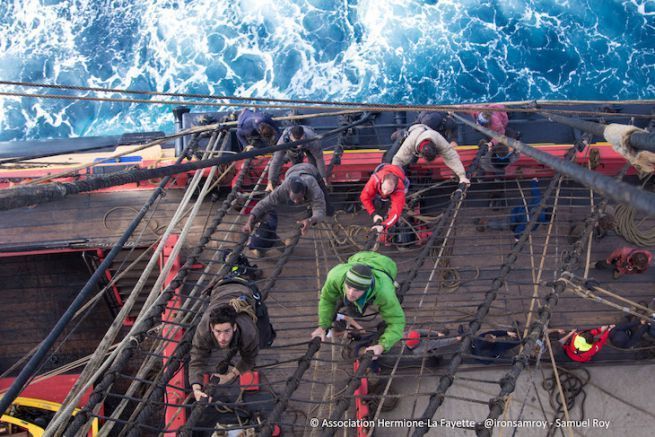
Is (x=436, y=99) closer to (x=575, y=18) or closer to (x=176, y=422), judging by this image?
(x=575, y=18)

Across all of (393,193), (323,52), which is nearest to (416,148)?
(393,193)

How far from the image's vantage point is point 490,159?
7.15 meters

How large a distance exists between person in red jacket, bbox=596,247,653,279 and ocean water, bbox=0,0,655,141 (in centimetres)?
664

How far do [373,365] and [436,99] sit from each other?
27.6 feet

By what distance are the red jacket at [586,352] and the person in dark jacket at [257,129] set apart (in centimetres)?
428

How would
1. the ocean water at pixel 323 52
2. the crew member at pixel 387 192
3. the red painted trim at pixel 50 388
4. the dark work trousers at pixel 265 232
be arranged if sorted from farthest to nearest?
1. the ocean water at pixel 323 52
2. the red painted trim at pixel 50 388
3. the dark work trousers at pixel 265 232
4. the crew member at pixel 387 192

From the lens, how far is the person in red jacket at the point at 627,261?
21.2 feet

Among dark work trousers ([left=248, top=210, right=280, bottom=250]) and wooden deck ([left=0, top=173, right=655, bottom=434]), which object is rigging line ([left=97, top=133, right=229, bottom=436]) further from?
dark work trousers ([left=248, top=210, right=280, bottom=250])

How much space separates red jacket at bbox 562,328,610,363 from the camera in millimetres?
6051

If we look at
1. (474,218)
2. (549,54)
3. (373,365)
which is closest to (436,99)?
(549,54)

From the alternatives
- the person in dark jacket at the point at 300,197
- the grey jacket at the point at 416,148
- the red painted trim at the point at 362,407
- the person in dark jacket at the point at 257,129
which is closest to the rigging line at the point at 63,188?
the person in dark jacket at the point at 300,197

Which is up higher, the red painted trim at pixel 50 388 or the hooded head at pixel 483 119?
the hooded head at pixel 483 119

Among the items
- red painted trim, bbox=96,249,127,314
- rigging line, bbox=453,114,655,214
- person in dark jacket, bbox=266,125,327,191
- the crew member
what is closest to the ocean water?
red painted trim, bbox=96,249,127,314

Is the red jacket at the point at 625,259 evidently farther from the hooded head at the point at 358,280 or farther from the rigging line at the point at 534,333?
the hooded head at the point at 358,280
